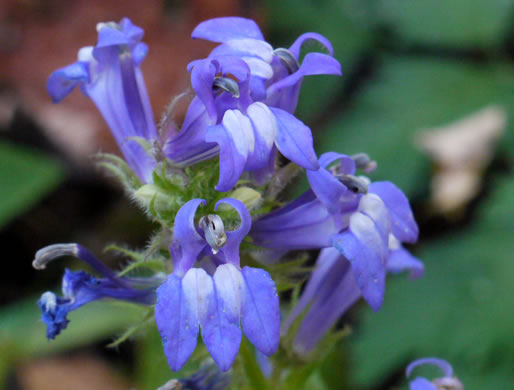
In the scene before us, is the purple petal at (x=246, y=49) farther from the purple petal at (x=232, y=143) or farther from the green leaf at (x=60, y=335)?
the green leaf at (x=60, y=335)

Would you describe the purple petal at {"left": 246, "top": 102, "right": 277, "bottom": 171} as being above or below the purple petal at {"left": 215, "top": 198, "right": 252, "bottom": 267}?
above

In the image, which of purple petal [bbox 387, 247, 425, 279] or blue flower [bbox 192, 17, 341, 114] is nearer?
blue flower [bbox 192, 17, 341, 114]

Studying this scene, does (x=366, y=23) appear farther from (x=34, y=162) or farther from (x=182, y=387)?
(x=182, y=387)

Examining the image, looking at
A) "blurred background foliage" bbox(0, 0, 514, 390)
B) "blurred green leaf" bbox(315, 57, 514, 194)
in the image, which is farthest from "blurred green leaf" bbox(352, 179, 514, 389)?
"blurred green leaf" bbox(315, 57, 514, 194)

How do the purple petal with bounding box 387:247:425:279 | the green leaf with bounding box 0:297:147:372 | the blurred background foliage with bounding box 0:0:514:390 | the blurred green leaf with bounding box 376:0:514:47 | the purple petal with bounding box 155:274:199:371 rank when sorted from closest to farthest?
the purple petal with bounding box 155:274:199:371 → the purple petal with bounding box 387:247:425:279 → the blurred background foliage with bounding box 0:0:514:390 → the green leaf with bounding box 0:297:147:372 → the blurred green leaf with bounding box 376:0:514:47

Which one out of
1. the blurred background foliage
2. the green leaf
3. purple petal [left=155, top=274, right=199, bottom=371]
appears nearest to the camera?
purple petal [left=155, top=274, right=199, bottom=371]

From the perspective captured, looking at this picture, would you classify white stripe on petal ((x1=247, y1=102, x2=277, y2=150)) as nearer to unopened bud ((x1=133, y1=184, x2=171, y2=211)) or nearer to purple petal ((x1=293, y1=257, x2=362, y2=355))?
unopened bud ((x1=133, y1=184, x2=171, y2=211))

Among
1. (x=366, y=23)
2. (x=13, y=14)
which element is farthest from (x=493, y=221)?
(x=13, y=14)
